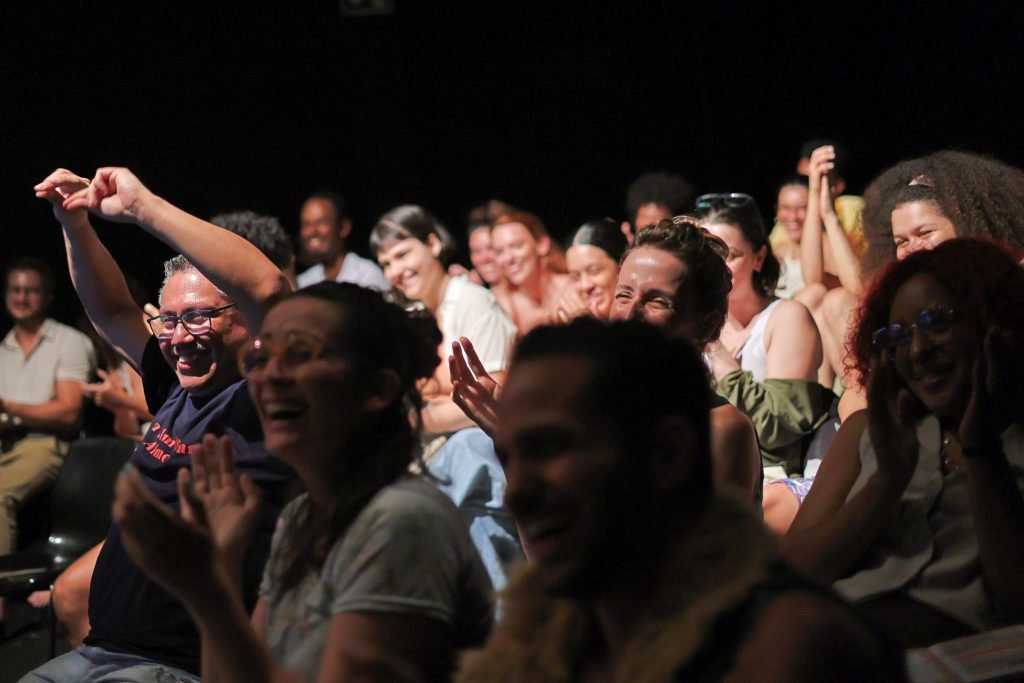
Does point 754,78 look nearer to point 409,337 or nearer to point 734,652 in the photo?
point 409,337

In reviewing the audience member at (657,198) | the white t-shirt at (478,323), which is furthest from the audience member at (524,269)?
the audience member at (657,198)

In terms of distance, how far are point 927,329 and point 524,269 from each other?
3.54 meters

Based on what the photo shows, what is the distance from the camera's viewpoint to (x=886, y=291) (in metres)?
2.15

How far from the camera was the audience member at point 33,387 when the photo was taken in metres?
5.11

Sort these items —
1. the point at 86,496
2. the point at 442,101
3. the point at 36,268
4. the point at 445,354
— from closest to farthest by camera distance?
the point at 86,496, the point at 445,354, the point at 36,268, the point at 442,101

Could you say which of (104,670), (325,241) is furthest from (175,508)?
(325,241)

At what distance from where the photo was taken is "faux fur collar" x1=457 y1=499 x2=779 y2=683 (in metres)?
1.12

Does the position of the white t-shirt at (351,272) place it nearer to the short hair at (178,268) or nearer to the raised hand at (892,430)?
the short hair at (178,268)

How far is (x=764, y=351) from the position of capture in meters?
3.61

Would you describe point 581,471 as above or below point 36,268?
below

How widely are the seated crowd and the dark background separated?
282 cm

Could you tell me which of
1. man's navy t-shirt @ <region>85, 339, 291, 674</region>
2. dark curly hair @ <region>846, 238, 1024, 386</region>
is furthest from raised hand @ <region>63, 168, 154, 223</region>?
dark curly hair @ <region>846, 238, 1024, 386</region>

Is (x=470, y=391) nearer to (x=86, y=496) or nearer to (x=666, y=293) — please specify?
(x=666, y=293)

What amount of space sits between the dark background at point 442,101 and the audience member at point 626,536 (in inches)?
191
